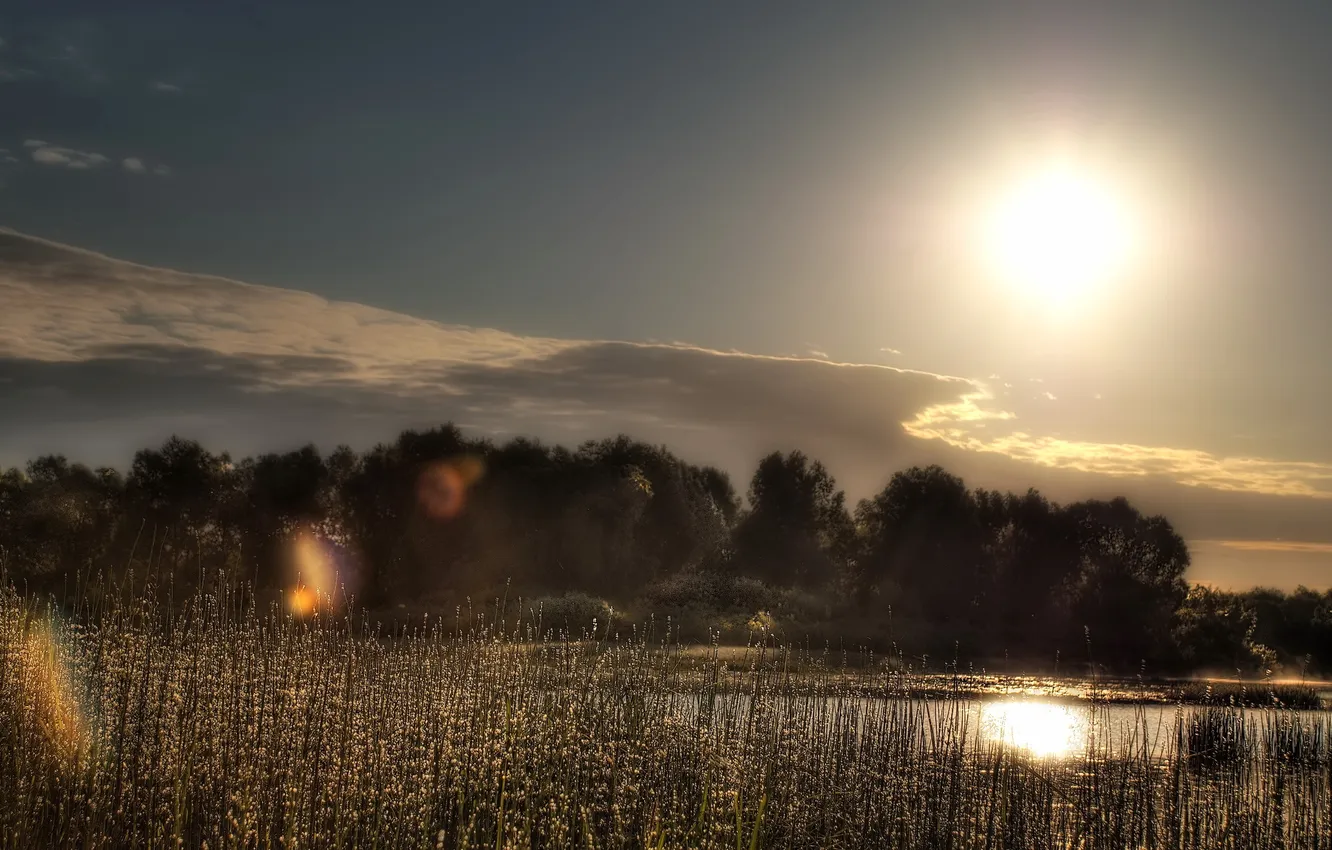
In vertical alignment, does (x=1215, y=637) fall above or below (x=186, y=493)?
below

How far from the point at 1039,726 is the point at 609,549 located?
27508 mm

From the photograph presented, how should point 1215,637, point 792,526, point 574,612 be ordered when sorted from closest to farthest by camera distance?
point 574,612, point 1215,637, point 792,526

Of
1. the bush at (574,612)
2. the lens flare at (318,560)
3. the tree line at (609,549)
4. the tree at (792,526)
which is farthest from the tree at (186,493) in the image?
the tree at (792,526)

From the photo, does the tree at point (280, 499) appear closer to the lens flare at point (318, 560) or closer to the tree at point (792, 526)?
the lens flare at point (318, 560)

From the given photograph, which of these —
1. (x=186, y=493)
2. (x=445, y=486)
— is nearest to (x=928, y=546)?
(x=445, y=486)

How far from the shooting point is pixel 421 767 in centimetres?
802

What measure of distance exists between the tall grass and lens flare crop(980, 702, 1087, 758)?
4580mm

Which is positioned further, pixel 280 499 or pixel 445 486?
pixel 445 486

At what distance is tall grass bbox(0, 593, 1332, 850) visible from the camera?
6801 mm

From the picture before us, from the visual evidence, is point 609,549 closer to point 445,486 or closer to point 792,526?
point 445,486

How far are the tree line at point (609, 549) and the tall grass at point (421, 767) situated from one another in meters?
23.9

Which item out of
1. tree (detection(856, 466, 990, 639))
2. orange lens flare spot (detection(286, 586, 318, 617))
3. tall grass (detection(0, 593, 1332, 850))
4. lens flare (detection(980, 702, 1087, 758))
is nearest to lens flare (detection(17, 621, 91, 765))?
tall grass (detection(0, 593, 1332, 850))

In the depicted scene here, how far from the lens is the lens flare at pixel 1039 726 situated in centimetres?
1693

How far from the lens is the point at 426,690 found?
969 cm
